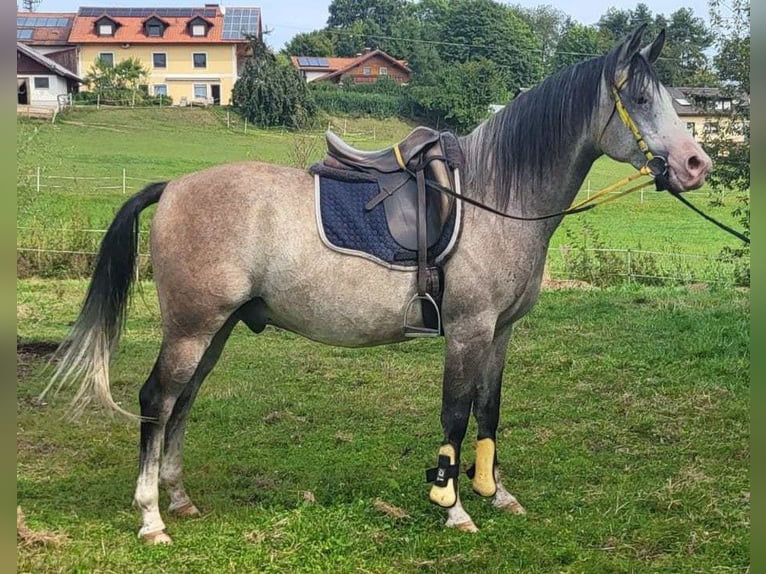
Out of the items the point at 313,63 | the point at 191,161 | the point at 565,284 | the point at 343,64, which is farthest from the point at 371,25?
the point at 565,284

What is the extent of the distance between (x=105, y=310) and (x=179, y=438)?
793mm

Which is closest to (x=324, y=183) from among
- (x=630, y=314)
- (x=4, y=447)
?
(x=4, y=447)

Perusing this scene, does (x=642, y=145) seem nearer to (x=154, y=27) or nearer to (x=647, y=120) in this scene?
(x=647, y=120)

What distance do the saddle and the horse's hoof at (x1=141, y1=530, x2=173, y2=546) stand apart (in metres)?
1.54

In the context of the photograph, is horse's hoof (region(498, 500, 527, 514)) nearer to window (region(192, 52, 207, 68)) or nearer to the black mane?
the black mane

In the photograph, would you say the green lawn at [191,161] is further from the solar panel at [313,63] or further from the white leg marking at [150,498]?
the solar panel at [313,63]

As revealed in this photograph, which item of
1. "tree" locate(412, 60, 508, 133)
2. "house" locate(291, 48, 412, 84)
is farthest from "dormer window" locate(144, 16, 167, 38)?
"tree" locate(412, 60, 508, 133)

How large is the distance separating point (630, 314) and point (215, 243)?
640cm

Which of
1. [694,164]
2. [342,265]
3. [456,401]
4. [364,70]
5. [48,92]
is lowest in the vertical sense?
[456,401]

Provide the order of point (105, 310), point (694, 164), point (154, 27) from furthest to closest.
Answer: point (154, 27) → point (105, 310) → point (694, 164)

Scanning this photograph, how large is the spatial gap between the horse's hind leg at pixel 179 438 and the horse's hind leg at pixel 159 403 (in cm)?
24

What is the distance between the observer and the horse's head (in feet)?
11.0

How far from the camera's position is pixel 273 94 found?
3406cm

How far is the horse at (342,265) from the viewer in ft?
12.0
